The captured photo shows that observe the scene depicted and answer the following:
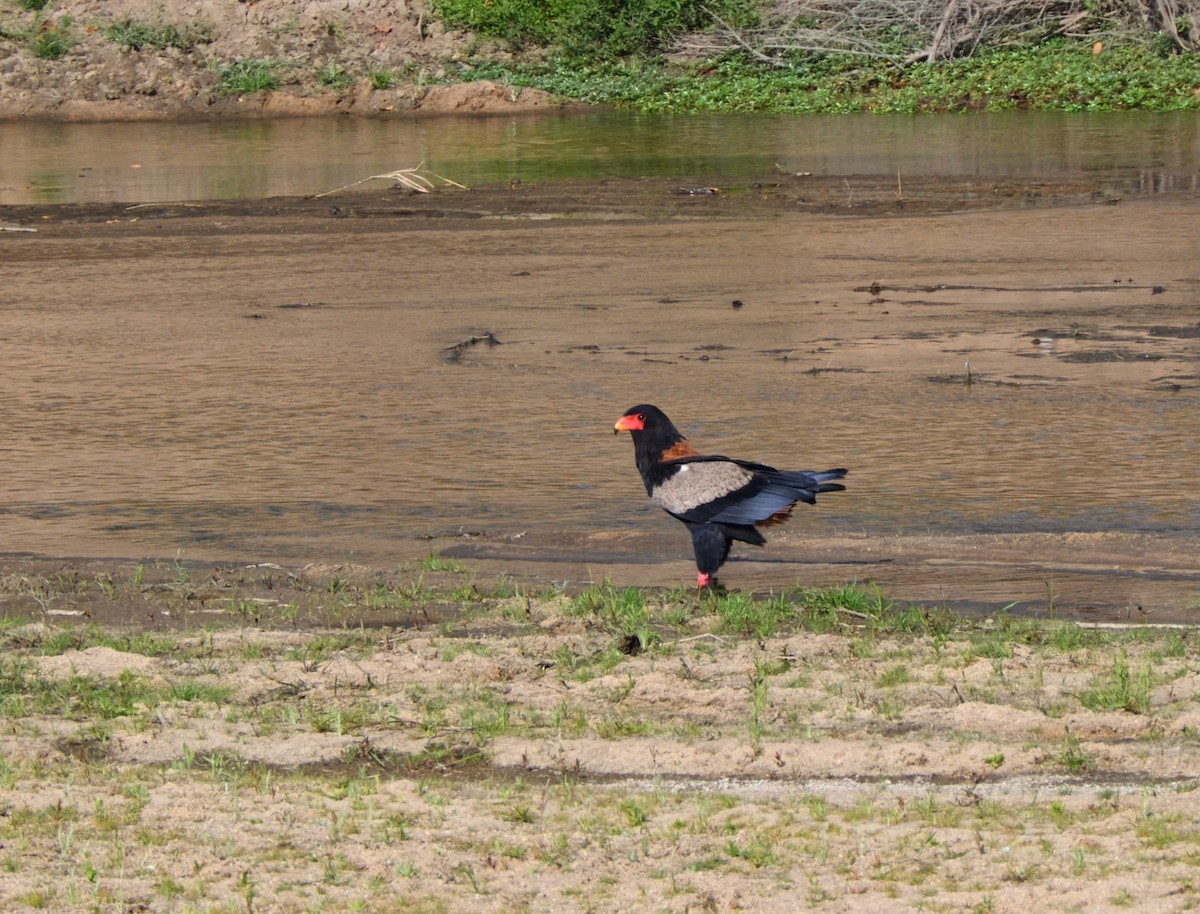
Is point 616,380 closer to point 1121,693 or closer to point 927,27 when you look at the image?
point 1121,693

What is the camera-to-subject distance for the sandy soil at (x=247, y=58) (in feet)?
86.6

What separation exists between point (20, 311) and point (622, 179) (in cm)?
705

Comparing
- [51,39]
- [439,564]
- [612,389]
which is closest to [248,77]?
[51,39]

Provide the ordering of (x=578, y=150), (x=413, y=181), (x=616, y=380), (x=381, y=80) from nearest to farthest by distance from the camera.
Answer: (x=616, y=380)
(x=413, y=181)
(x=578, y=150)
(x=381, y=80)

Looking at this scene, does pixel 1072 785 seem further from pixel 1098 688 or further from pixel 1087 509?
pixel 1087 509

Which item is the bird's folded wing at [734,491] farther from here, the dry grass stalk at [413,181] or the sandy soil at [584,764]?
the dry grass stalk at [413,181]

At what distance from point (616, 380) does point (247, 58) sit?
61.4ft

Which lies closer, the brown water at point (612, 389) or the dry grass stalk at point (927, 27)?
the brown water at point (612, 389)

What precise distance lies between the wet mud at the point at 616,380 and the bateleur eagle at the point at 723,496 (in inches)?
16.4

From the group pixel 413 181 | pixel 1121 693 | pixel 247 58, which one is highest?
pixel 247 58

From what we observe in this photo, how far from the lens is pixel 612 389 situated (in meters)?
10.8

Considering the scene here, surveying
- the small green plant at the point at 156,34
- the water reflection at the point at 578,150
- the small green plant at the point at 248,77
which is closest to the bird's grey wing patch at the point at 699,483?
the water reflection at the point at 578,150

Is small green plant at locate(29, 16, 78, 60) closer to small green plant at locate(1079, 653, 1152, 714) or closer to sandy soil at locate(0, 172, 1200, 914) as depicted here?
sandy soil at locate(0, 172, 1200, 914)

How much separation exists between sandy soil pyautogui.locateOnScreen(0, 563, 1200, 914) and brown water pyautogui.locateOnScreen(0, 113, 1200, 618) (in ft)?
4.35
